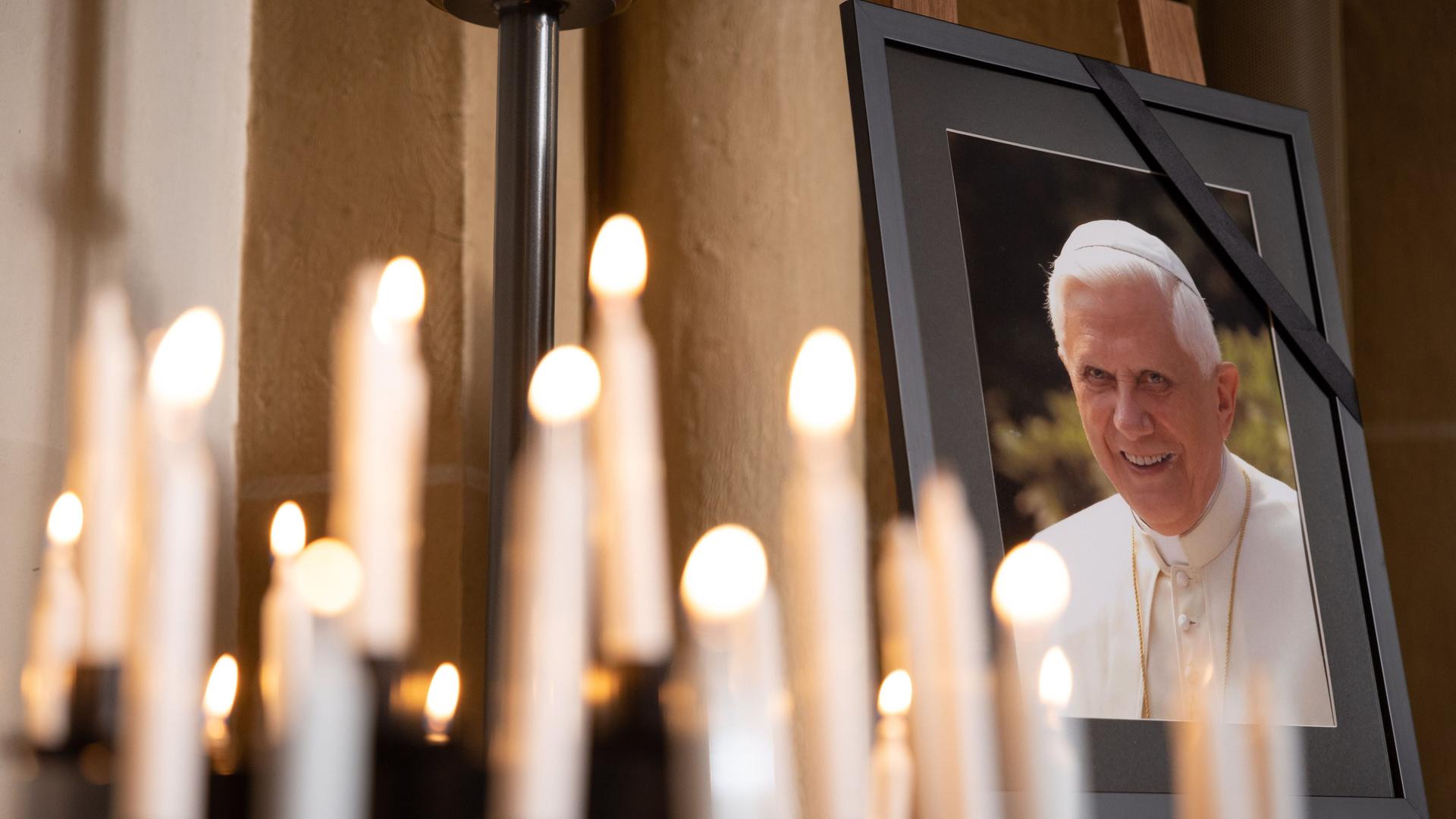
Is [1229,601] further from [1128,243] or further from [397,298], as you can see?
[397,298]

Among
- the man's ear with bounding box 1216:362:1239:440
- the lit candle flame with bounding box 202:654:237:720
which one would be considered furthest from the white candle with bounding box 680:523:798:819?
the man's ear with bounding box 1216:362:1239:440

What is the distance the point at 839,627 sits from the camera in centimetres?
23

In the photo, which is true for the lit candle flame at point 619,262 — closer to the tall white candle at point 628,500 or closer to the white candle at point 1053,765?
the tall white candle at point 628,500

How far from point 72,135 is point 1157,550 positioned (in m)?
0.80

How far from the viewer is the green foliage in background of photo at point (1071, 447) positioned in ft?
3.13

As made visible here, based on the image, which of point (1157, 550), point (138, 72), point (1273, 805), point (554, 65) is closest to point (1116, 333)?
point (1157, 550)

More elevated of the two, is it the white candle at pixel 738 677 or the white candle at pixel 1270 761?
the white candle at pixel 738 677

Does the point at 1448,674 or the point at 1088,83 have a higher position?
the point at 1088,83

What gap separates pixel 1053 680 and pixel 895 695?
147mm

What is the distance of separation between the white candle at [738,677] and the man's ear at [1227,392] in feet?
3.10

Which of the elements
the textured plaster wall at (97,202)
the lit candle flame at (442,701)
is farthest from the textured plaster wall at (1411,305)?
the lit candle flame at (442,701)

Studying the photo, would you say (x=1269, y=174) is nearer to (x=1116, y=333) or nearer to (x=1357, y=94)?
(x=1116, y=333)

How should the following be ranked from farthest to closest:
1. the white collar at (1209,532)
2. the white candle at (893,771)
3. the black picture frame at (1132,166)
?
the white collar at (1209,532)
the black picture frame at (1132,166)
the white candle at (893,771)

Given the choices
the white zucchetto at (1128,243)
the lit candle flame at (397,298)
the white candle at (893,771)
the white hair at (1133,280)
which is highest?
the white zucchetto at (1128,243)
